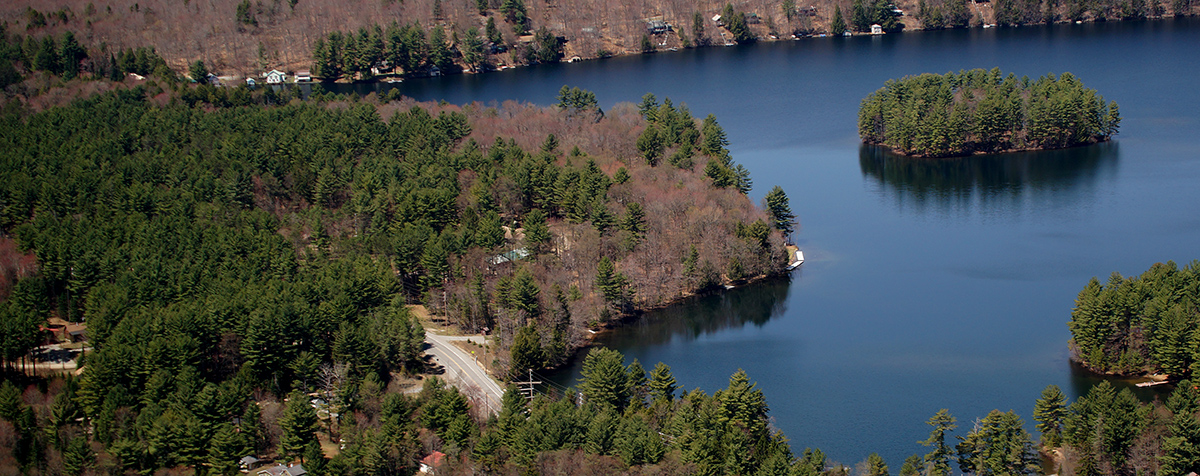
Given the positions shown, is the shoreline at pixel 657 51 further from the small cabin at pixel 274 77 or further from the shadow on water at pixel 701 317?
the shadow on water at pixel 701 317

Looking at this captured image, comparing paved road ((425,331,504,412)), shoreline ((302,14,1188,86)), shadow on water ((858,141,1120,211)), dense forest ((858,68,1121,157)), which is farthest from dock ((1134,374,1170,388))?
shoreline ((302,14,1188,86))

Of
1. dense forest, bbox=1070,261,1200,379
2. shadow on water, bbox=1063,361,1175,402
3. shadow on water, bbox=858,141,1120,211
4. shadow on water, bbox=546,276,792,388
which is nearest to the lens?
shadow on water, bbox=1063,361,1175,402

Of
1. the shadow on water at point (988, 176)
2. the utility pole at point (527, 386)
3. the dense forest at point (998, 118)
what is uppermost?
the dense forest at point (998, 118)

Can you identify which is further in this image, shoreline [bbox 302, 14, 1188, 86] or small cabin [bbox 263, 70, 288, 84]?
shoreline [bbox 302, 14, 1188, 86]

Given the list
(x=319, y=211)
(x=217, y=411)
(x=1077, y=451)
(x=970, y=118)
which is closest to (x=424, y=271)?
(x=319, y=211)

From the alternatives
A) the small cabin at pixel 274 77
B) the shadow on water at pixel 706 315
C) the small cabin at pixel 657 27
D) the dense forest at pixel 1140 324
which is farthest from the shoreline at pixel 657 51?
the dense forest at pixel 1140 324

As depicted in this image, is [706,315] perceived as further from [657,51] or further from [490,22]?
[657,51]

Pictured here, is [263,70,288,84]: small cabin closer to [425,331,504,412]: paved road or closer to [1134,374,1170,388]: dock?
[425,331,504,412]: paved road
